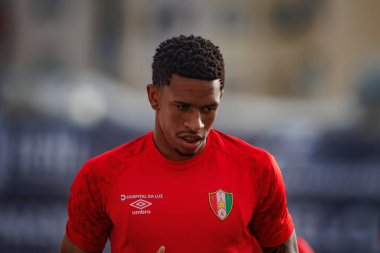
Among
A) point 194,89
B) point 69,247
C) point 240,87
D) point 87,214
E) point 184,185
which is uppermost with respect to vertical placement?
point 194,89

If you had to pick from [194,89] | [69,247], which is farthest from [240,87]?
[194,89]

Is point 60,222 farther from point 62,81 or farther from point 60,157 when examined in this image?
point 62,81

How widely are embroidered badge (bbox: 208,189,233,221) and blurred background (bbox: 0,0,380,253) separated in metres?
2.69

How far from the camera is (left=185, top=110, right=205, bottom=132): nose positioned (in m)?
2.74

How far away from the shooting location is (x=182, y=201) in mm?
2895

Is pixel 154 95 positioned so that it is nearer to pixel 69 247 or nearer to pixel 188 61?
pixel 188 61

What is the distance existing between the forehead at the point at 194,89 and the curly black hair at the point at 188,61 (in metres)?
0.02

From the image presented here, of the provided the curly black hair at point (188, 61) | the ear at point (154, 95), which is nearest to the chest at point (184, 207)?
the ear at point (154, 95)

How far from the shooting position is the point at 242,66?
5.58 m

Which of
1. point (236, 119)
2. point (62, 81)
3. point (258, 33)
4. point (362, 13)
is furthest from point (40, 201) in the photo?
point (362, 13)

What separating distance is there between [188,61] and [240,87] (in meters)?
2.81

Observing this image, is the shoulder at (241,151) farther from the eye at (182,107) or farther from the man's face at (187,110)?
the eye at (182,107)

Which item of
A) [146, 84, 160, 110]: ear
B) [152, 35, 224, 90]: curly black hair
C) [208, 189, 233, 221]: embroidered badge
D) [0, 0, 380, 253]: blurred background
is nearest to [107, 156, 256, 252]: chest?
[208, 189, 233, 221]: embroidered badge

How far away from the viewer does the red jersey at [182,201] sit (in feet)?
9.40
